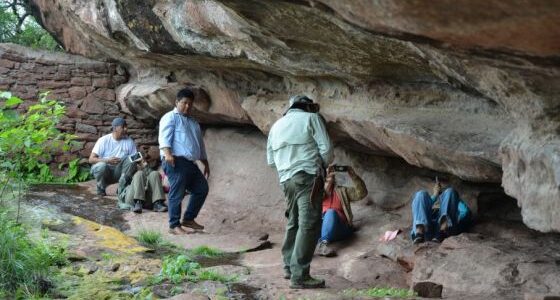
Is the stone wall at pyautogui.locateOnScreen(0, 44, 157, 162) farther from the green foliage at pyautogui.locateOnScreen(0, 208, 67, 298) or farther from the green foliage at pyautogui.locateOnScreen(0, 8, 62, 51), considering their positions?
the green foliage at pyautogui.locateOnScreen(0, 208, 67, 298)

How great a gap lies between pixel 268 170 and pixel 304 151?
3.76m

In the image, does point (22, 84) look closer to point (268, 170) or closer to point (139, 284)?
point (268, 170)

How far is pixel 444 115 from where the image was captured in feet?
18.9

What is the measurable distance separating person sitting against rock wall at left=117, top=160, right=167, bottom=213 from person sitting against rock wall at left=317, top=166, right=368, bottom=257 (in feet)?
7.43

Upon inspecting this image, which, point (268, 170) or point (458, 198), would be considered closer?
point (458, 198)

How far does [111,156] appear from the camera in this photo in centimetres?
908

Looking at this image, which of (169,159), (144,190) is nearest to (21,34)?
(144,190)

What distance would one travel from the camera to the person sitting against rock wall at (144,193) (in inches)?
321

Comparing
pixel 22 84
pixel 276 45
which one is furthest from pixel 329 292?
pixel 22 84

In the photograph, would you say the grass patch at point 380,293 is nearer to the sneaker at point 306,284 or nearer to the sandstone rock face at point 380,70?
the sneaker at point 306,284

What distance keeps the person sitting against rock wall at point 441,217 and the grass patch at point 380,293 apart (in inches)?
46.8

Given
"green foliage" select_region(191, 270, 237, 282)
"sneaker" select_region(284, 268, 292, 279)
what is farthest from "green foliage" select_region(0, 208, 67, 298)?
"sneaker" select_region(284, 268, 292, 279)

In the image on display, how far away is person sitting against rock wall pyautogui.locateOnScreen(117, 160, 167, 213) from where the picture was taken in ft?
26.7

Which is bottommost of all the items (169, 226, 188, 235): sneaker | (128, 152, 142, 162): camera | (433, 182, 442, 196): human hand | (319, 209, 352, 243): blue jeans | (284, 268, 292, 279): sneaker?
(169, 226, 188, 235): sneaker
